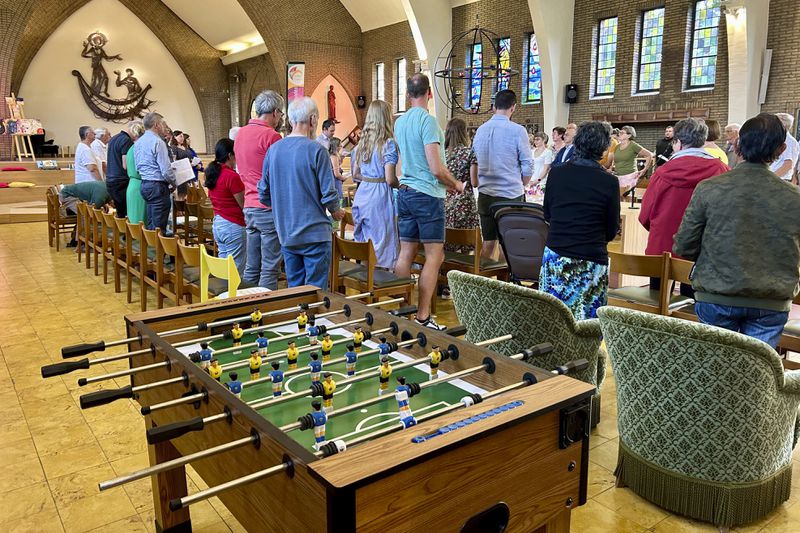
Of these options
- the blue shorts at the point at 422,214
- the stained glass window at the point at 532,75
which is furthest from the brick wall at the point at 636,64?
the blue shorts at the point at 422,214

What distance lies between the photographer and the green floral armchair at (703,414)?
6.66 ft

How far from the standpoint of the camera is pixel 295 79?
18.3 m

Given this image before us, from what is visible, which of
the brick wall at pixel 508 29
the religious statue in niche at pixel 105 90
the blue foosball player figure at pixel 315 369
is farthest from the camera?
the religious statue in niche at pixel 105 90

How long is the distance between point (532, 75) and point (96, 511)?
1478 centimetres

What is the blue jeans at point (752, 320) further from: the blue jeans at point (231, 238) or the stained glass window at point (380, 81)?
the stained glass window at point (380, 81)

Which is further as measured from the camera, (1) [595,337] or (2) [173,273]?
(2) [173,273]

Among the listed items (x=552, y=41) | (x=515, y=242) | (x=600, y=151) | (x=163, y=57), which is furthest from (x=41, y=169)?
(x=600, y=151)

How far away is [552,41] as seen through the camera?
13.8 m

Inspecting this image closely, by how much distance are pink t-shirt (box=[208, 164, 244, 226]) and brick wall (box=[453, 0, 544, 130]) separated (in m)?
11.5

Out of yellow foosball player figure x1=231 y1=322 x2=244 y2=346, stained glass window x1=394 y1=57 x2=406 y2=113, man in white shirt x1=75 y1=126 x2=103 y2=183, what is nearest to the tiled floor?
Result: yellow foosball player figure x1=231 y1=322 x2=244 y2=346

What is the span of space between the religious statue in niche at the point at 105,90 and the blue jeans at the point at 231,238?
18.7 meters

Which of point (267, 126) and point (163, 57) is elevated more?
point (163, 57)

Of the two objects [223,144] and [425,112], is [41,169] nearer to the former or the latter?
[223,144]

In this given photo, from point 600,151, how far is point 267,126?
7.33ft
